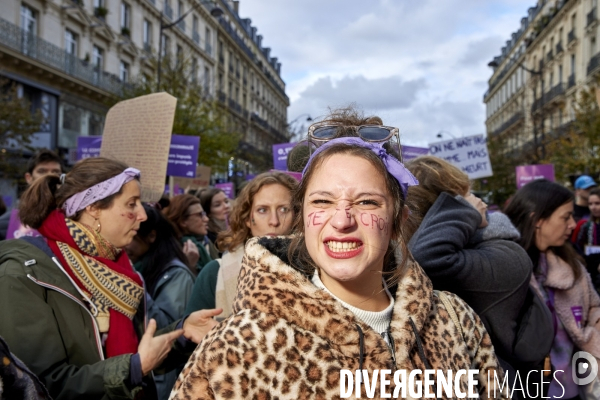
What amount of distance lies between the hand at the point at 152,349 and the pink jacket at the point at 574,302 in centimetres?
219

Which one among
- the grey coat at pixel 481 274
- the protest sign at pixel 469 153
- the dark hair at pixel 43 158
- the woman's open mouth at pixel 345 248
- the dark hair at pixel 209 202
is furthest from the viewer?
the protest sign at pixel 469 153

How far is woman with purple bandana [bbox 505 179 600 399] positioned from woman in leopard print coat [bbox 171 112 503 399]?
157 centimetres

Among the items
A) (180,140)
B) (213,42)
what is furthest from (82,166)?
(213,42)

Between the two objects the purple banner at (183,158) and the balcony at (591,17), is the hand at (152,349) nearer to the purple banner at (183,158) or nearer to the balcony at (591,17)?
the purple banner at (183,158)

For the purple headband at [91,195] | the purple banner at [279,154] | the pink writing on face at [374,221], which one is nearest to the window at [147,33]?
the purple banner at [279,154]

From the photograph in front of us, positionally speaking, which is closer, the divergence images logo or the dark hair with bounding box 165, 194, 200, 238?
the divergence images logo

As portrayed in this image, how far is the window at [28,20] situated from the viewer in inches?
879

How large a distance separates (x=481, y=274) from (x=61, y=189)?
2.29 m

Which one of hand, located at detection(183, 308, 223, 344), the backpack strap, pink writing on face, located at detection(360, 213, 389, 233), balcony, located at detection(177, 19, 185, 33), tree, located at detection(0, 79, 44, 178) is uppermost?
balcony, located at detection(177, 19, 185, 33)

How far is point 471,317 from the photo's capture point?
2.05 meters

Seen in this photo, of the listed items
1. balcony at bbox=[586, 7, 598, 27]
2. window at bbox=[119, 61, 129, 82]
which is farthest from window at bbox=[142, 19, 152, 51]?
balcony at bbox=[586, 7, 598, 27]

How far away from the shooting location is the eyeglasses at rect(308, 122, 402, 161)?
2010 mm

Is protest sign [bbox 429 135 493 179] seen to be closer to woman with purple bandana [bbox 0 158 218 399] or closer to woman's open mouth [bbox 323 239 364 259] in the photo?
woman with purple bandana [bbox 0 158 218 399]

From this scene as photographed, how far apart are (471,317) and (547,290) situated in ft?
5.56
